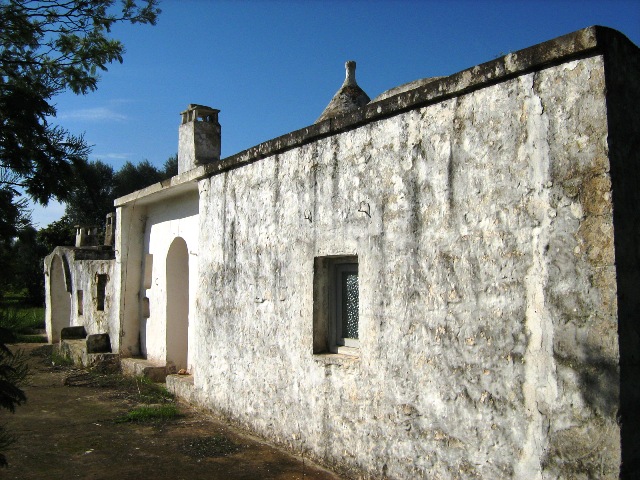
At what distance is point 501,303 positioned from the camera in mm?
4102

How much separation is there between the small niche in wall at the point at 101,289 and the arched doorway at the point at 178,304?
416 centimetres

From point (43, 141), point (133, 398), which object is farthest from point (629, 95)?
point (133, 398)

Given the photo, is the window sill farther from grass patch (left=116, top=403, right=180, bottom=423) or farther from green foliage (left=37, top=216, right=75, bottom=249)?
green foliage (left=37, top=216, right=75, bottom=249)

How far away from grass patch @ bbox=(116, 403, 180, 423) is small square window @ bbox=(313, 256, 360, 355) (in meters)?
2.95

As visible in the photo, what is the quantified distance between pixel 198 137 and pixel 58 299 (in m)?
10.7

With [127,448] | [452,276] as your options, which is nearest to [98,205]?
[127,448]

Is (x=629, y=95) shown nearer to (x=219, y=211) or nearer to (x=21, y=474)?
(x=219, y=211)

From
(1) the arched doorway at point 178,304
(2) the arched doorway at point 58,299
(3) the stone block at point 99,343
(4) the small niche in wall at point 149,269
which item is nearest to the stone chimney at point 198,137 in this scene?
(1) the arched doorway at point 178,304

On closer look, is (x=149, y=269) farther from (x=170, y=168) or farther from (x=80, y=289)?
(x=170, y=168)

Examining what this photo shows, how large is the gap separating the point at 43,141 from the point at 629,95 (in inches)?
143

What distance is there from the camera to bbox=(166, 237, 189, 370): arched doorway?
10484 millimetres

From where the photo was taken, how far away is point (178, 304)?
1065 centimetres

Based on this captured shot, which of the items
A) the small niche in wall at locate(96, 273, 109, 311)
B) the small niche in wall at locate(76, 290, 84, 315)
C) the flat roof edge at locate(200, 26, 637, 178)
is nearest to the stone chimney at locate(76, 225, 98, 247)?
the small niche in wall at locate(76, 290, 84, 315)

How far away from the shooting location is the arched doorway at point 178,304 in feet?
34.4
